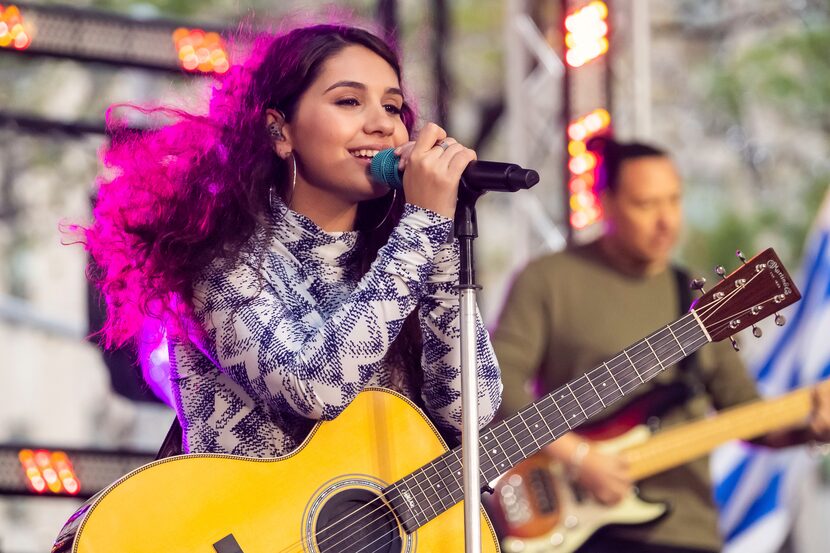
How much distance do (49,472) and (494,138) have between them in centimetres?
683

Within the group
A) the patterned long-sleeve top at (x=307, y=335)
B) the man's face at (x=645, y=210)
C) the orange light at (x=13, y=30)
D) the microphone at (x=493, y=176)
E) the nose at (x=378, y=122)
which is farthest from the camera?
the man's face at (x=645, y=210)

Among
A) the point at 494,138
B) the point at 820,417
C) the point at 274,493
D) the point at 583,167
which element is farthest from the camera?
the point at 494,138

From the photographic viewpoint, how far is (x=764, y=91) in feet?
36.0

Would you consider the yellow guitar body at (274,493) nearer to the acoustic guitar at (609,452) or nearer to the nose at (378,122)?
the nose at (378,122)

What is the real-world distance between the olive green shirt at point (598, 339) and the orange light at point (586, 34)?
3.73 feet

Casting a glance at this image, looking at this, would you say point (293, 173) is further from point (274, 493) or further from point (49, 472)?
point (49, 472)

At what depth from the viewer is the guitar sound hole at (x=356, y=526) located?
2.07 metres

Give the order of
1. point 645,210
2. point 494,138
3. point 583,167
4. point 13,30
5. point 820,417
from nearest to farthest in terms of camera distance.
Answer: point 13,30
point 820,417
point 645,210
point 583,167
point 494,138

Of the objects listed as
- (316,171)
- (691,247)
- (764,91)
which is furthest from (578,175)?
(764,91)

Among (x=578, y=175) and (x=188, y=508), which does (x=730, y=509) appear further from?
(x=188, y=508)

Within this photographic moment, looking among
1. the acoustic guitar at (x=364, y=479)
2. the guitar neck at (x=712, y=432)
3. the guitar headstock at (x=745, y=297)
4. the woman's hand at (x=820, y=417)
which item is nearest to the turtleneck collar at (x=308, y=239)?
the acoustic guitar at (x=364, y=479)

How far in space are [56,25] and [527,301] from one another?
1.85 metres

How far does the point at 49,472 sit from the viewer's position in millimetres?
3984

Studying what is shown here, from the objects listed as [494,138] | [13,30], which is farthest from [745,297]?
[494,138]
